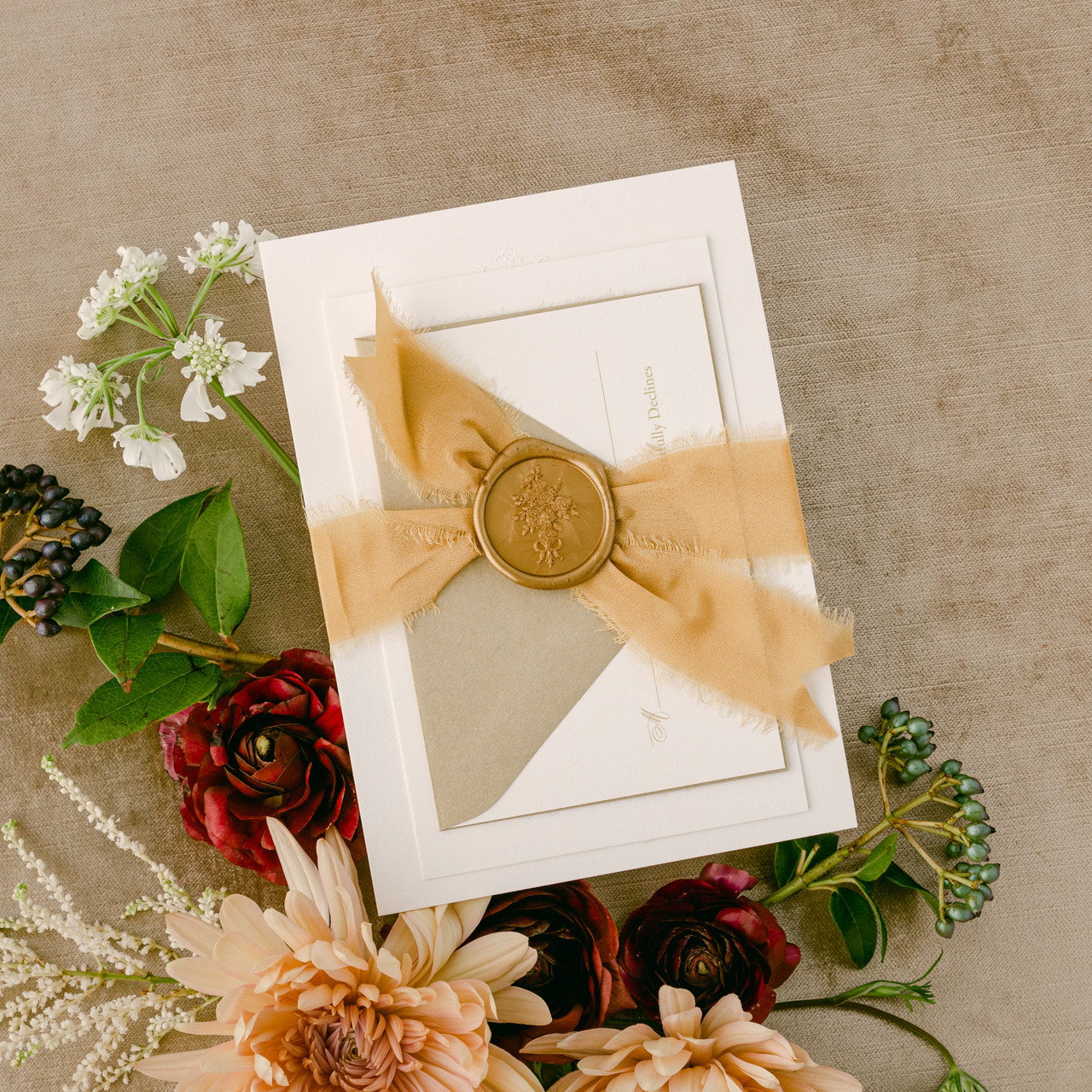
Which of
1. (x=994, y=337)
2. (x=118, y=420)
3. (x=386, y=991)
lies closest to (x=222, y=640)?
(x=118, y=420)

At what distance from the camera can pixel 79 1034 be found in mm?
762

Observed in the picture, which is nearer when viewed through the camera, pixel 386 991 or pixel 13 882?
pixel 386 991

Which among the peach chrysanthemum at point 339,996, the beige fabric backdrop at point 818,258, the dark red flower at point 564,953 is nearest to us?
the peach chrysanthemum at point 339,996

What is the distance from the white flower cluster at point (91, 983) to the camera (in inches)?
29.3

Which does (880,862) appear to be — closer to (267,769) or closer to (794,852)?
(794,852)

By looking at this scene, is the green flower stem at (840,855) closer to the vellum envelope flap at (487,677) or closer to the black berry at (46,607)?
the vellum envelope flap at (487,677)

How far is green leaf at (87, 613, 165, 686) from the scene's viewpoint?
0.72 metres

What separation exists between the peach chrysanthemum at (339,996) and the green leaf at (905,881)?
35cm

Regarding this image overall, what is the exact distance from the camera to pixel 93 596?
2.42ft

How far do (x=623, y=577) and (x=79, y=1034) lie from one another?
2.04 ft

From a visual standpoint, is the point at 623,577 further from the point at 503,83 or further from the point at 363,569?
the point at 503,83

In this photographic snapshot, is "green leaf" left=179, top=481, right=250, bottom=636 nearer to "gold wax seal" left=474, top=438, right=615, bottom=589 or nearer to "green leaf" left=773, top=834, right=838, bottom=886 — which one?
→ "gold wax seal" left=474, top=438, right=615, bottom=589

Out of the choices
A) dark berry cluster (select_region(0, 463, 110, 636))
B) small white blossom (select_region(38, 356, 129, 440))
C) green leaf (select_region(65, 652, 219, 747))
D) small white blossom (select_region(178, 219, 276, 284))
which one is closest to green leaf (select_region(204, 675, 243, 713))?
green leaf (select_region(65, 652, 219, 747))

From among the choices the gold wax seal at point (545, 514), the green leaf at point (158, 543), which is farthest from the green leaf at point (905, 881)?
the green leaf at point (158, 543)
